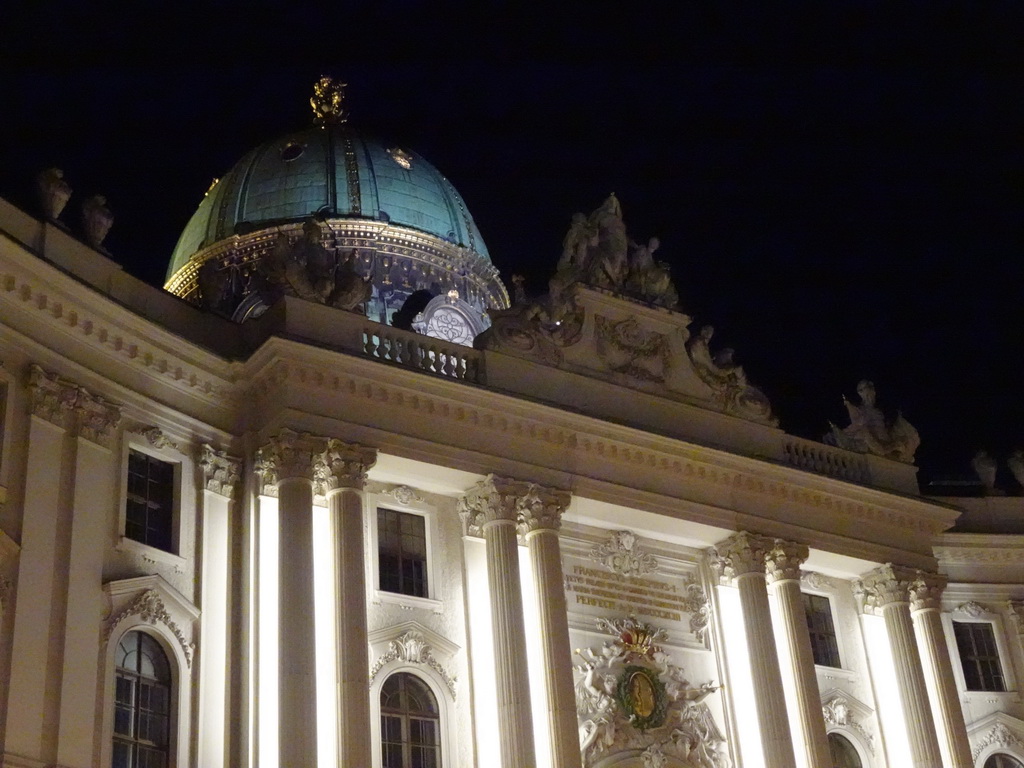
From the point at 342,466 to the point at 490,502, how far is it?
3.08 m

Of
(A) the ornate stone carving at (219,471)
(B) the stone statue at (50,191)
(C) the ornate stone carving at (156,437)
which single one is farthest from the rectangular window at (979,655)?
(B) the stone statue at (50,191)

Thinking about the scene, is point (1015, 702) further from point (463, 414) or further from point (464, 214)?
point (464, 214)

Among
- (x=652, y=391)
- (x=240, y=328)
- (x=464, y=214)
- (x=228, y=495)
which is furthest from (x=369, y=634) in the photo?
(x=464, y=214)

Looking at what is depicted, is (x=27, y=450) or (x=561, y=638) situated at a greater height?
(x=27, y=450)

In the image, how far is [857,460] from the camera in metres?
31.8

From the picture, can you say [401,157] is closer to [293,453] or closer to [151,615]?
[293,453]

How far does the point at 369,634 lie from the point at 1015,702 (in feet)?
52.5

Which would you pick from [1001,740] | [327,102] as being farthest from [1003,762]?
[327,102]

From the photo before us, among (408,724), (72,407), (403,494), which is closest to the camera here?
(72,407)

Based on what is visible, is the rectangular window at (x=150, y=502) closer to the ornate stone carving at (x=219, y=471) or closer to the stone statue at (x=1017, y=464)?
the ornate stone carving at (x=219, y=471)

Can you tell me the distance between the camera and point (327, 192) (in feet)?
115

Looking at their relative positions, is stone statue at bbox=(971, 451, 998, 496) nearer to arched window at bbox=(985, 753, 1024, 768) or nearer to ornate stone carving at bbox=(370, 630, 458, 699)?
arched window at bbox=(985, 753, 1024, 768)

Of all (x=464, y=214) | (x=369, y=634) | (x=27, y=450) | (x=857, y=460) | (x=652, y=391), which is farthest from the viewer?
(x=464, y=214)

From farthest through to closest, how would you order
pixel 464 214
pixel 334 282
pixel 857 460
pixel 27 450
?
1. pixel 464 214
2. pixel 857 460
3. pixel 334 282
4. pixel 27 450
